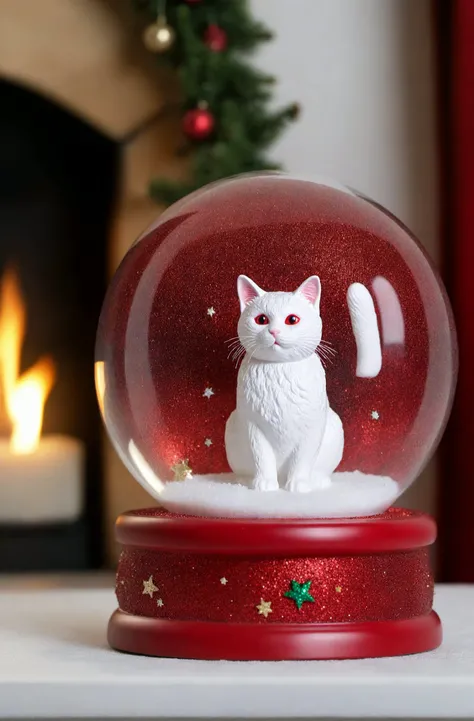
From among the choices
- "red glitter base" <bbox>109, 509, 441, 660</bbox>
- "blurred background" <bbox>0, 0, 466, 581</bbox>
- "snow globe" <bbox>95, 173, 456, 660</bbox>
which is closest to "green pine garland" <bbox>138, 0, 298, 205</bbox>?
"blurred background" <bbox>0, 0, 466, 581</bbox>

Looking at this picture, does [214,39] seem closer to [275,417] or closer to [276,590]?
[275,417]

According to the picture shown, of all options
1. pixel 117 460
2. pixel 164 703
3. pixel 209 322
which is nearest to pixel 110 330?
pixel 209 322

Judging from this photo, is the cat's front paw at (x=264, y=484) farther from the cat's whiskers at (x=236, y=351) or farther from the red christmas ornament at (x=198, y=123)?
the red christmas ornament at (x=198, y=123)

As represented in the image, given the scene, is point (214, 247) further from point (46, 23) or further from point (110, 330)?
point (46, 23)

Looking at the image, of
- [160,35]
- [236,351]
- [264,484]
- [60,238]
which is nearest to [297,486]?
[264,484]

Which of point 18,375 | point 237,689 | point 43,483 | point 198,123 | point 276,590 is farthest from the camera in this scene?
point 18,375

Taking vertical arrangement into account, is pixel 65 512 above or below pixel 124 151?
below

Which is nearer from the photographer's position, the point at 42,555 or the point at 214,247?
the point at 214,247
